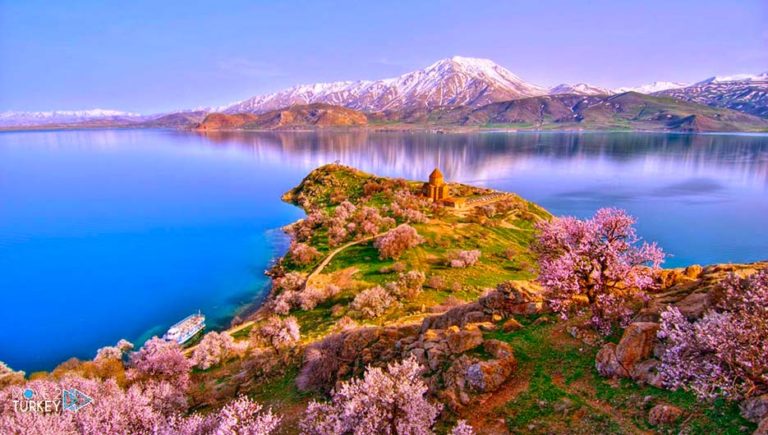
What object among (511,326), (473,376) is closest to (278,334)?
(511,326)

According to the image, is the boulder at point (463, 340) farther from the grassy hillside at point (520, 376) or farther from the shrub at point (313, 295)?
the shrub at point (313, 295)

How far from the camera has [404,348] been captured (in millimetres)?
20062

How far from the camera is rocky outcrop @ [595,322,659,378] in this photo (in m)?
14.5

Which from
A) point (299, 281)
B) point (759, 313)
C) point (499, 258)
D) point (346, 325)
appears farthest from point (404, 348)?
point (499, 258)

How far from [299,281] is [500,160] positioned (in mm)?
162406

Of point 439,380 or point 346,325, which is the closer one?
point 439,380

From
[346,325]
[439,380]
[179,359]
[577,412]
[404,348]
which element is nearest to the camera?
[577,412]

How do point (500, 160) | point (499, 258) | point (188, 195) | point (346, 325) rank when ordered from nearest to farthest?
point (346, 325), point (499, 258), point (188, 195), point (500, 160)

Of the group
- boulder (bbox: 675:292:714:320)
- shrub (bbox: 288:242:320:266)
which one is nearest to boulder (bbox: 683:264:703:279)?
boulder (bbox: 675:292:714:320)

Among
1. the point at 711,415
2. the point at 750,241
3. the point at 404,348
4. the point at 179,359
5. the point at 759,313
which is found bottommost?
the point at 750,241

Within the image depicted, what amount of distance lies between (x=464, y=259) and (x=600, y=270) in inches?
1338

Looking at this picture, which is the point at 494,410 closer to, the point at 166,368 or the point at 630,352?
the point at 630,352

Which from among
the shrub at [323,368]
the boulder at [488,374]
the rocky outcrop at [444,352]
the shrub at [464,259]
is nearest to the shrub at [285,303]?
the rocky outcrop at [444,352]

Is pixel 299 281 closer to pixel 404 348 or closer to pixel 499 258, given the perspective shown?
pixel 499 258
